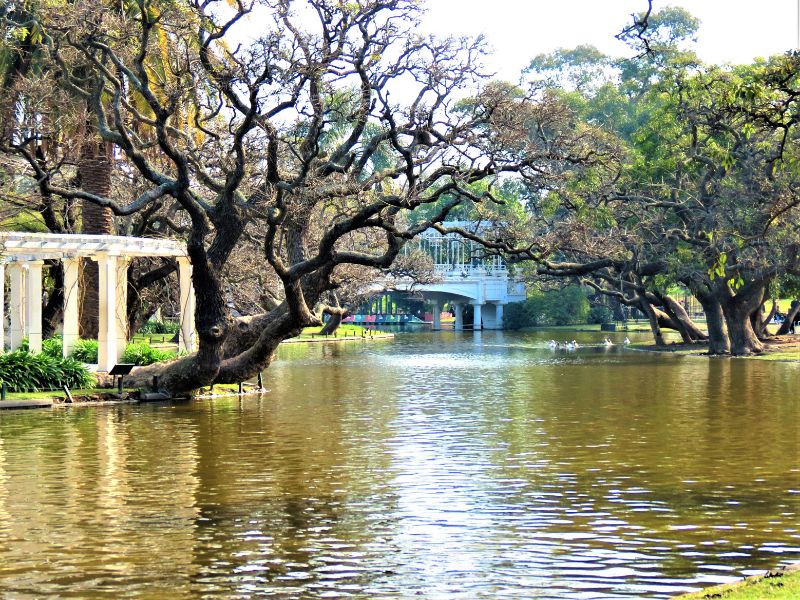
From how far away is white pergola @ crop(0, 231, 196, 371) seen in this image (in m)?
28.6

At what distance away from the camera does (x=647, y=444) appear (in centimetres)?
2106

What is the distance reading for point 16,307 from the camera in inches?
1347

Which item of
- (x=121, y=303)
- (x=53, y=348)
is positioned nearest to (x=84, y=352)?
(x=53, y=348)

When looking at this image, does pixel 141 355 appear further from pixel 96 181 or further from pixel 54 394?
pixel 96 181

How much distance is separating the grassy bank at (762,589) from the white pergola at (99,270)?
21.9m

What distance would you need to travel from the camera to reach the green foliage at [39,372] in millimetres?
28125

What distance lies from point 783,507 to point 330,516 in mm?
5967

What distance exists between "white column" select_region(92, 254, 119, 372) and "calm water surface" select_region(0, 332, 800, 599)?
304cm

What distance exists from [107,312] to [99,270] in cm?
121

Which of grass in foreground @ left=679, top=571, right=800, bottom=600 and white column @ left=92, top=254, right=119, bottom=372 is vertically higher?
white column @ left=92, top=254, right=119, bottom=372

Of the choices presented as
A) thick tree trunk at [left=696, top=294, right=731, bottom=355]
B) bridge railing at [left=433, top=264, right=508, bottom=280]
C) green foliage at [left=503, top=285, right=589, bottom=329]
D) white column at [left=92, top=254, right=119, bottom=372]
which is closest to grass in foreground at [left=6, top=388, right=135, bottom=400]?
white column at [left=92, top=254, right=119, bottom=372]

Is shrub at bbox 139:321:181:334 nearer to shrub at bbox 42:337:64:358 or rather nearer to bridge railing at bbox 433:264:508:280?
shrub at bbox 42:337:64:358

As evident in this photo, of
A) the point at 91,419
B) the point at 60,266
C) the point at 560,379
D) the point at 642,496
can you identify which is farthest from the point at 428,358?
the point at 642,496

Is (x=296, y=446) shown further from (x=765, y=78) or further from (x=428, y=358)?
(x=428, y=358)
